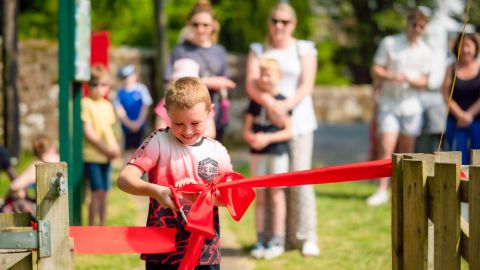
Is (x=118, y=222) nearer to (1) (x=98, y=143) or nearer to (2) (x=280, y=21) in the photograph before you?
(1) (x=98, y=143)

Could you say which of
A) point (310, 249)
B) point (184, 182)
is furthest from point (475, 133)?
point (184, 182)

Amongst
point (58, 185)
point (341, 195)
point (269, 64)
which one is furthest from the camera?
point (341, 195)

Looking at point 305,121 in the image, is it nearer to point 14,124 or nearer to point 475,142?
point 475,142

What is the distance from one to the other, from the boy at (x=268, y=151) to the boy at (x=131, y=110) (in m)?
4.41

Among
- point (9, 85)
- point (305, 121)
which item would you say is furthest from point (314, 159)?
point (305, 121)

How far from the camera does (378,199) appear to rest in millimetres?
10938

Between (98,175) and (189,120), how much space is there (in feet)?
14.5

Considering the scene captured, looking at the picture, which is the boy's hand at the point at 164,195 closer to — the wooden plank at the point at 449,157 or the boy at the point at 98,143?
the wooden plank at the point at 449,157

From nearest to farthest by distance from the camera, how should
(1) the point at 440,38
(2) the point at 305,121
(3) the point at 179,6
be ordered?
(2) the point at 305,121 → (3) the point at 179,6 → (1) the point at 440,38

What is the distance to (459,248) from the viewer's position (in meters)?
4.21

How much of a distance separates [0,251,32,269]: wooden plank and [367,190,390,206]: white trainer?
23.8 ft

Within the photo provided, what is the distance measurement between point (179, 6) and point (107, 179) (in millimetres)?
17313

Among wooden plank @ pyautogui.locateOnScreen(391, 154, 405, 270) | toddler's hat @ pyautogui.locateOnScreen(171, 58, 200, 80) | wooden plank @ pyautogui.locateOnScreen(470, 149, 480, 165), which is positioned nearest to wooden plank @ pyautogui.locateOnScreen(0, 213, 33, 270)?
wooden plank @ pyautogui.locateOnScreen(391, 154, 405, 270)

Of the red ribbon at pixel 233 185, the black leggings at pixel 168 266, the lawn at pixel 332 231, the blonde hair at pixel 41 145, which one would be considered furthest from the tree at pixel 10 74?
the red ribbon at pixel 233 185
